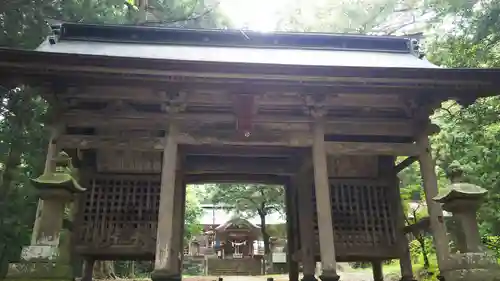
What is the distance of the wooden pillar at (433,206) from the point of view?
245 inches

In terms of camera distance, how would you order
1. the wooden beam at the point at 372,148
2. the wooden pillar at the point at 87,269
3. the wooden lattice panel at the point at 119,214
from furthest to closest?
1. the wooden pillar at the point at 87,269
2. the wooden lattice panel at the point at 119,214
3. the wooden beam at the point at 372,148

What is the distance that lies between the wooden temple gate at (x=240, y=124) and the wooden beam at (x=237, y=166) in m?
0.02

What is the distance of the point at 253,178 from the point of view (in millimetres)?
9133

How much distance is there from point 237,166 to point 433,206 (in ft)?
→ 13.2

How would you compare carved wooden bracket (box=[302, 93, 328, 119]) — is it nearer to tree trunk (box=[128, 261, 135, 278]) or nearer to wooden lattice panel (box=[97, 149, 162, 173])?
wooden lattice panel (box=[97, 149, 162, 173])

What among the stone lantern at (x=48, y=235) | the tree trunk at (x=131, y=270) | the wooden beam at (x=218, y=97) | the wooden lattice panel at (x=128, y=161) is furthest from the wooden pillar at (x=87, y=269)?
the tree trunk at (x=131, y=270)

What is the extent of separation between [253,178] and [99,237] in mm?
3492

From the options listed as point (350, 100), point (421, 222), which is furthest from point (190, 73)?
point (421, 222)

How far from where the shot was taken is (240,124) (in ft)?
21.6

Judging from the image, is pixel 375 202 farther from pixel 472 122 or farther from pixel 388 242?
pixel 472 122

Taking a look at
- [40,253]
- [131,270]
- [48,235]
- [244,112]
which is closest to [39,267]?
[40,253]

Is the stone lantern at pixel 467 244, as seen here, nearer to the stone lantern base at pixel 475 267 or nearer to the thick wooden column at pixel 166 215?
the stone lantern base at pixel 475 267

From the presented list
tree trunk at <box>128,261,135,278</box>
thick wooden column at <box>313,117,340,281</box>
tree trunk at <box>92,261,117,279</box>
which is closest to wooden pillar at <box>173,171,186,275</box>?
thick wooden column at <box>313,117,340,281</box>

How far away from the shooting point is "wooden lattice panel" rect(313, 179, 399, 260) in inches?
321
